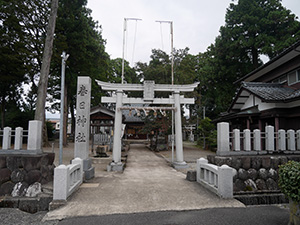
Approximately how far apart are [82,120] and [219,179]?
20.5 feet

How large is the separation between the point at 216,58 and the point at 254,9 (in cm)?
609

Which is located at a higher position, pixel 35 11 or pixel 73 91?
pixel 35 11

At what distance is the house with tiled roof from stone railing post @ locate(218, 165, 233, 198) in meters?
6.30

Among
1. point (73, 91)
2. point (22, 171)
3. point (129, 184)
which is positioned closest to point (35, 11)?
point (73, 91)

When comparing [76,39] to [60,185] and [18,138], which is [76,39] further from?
[60,185]

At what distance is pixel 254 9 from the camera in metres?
20.6

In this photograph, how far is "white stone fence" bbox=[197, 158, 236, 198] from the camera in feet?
17.7

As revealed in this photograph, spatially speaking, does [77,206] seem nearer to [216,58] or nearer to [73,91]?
[216,58]

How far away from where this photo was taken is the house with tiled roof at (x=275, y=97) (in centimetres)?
1038

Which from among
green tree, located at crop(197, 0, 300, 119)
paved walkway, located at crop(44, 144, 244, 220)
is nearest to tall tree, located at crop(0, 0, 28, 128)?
paved walkway, located at crop(44, 144, 244, 220)

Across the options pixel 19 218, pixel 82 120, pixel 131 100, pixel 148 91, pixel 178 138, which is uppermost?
pixel 148 91

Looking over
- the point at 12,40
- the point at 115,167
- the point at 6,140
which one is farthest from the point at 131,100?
the point at 12,40

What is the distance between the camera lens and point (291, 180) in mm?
3764

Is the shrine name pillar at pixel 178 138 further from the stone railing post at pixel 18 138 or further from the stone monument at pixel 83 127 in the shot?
the stone railing post at pixel 18 138
